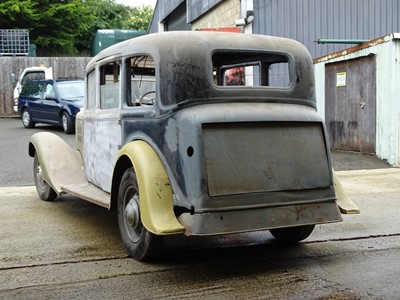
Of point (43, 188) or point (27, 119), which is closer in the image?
point (43, 188)

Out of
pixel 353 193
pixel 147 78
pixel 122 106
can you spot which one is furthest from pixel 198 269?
pixel 353 193

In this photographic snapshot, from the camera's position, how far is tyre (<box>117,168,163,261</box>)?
4629 millimetres

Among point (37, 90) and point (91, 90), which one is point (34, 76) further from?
point (91, 90)

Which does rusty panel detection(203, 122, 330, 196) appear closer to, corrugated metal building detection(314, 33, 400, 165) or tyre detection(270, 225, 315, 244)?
tyre detection(270, 225, 315, 244)

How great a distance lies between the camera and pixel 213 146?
171 inches

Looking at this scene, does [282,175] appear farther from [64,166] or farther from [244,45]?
[64,166]

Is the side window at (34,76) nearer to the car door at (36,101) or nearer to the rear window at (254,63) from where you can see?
the car door at (36,101)

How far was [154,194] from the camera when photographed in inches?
173

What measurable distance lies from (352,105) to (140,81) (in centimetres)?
798

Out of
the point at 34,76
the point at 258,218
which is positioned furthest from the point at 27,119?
the point at 258,218

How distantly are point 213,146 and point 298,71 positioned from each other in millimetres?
1332

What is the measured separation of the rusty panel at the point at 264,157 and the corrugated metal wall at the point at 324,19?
10830 millimetres

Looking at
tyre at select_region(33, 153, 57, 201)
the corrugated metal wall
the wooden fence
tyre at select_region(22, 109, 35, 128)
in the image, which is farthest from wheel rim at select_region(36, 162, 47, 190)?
the wooden fence

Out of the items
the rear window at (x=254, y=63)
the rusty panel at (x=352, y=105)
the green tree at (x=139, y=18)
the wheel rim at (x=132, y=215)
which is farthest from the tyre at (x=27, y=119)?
the green tree at (x=139, y=18)
